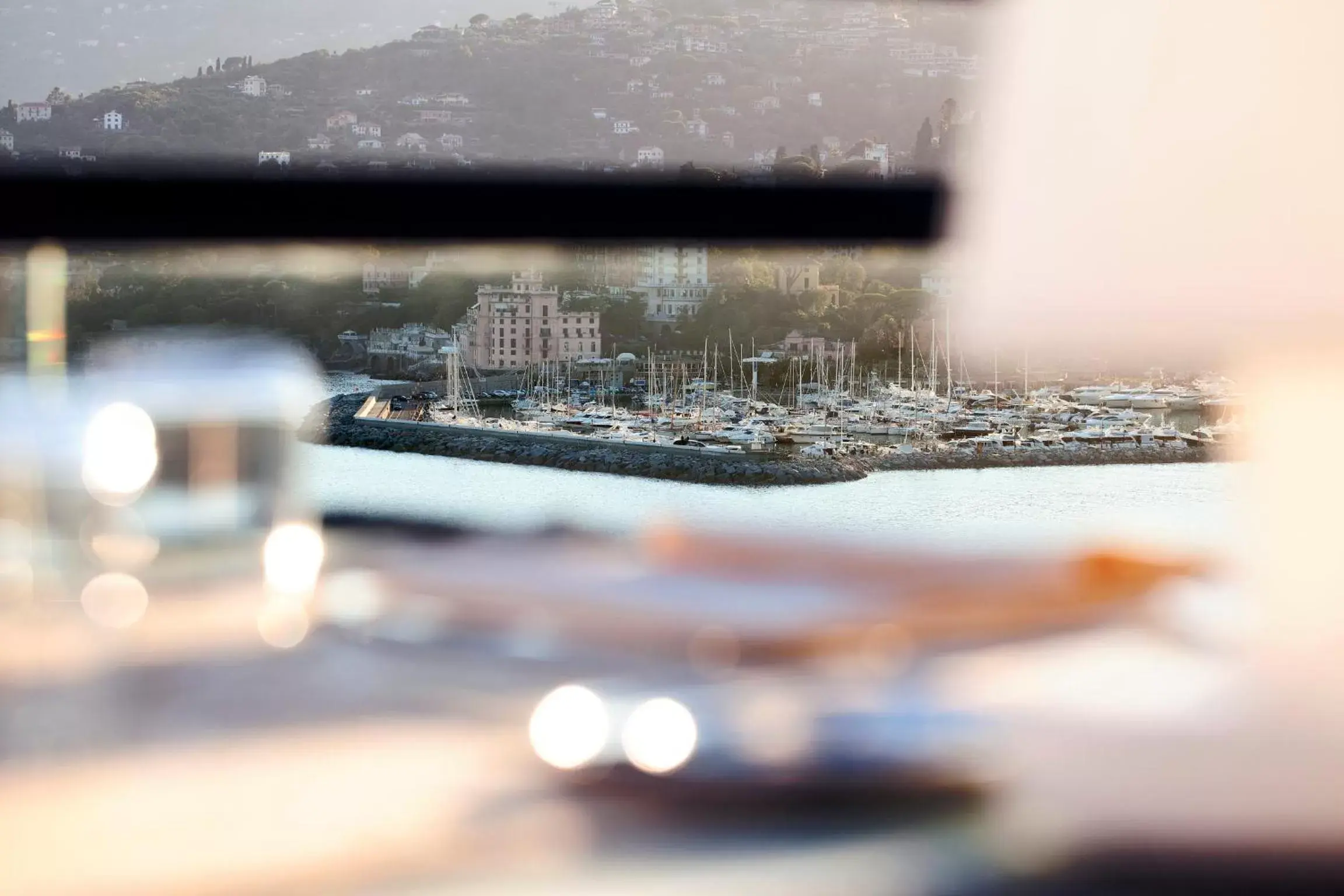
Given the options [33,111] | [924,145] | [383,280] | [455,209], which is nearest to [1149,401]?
[383,280]

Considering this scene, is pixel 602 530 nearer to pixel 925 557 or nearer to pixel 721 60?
pixel 925 557

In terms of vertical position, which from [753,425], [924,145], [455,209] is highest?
[924,145]

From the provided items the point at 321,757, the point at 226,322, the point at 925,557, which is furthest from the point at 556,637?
the point at 226,322

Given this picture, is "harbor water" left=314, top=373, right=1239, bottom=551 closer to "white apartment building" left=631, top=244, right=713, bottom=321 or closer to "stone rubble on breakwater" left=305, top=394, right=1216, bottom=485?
"stone rubble on breakwater" left=305, top=394, right=1216, bottom=485

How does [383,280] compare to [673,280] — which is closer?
[673,280]

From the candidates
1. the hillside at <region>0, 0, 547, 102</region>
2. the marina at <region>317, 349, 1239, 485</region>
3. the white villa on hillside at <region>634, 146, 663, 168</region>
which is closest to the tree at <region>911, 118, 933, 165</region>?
the white villa on hillside at <region>634, 146, 663, 168</region>

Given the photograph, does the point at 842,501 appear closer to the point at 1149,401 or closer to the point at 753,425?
the point at 1149,401
